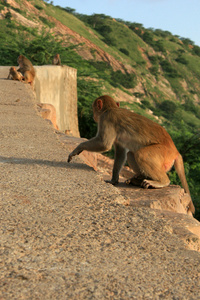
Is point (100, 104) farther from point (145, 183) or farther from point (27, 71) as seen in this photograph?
point (27, 71)

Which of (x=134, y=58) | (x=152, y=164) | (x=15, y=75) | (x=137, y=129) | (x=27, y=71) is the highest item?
(x=137, y=129)

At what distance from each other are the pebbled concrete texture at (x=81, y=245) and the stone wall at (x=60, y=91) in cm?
781

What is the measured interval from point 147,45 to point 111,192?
268 ft

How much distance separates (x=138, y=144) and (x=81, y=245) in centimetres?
202

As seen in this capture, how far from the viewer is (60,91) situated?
1155 centimetres

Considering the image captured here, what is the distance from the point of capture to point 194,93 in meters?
74.9

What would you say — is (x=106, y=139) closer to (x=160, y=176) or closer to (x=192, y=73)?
(x=160, y=176)

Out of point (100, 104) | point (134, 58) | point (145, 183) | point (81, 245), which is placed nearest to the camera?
point (81, 245)

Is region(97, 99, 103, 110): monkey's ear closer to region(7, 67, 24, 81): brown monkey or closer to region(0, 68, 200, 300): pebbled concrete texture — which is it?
region(0, 68, 200, 300): pebbled concrete texture

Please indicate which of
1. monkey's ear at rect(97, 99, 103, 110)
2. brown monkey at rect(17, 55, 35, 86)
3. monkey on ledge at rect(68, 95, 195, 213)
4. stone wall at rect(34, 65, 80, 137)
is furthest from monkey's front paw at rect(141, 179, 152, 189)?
stone wall at rect(34, 65, 80, 137)

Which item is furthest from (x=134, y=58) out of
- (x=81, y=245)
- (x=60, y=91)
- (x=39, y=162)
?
(x=81, y=245)

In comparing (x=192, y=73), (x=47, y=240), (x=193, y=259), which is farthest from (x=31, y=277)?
(x=192, y=73)

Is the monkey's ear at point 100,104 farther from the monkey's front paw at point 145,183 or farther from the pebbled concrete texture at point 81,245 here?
the pebbled concrete texture at point 81,245

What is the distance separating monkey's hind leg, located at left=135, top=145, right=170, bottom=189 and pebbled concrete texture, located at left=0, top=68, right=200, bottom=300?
0.60m
